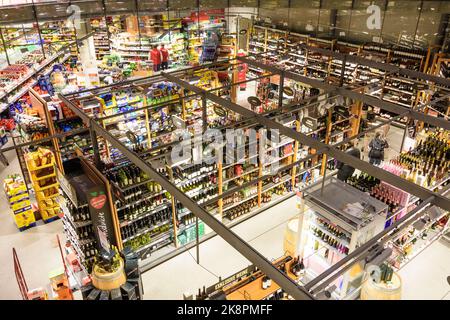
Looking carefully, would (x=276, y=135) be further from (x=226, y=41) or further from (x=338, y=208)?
(x=226, y=41)

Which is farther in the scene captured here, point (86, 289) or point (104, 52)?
point (104, 52)

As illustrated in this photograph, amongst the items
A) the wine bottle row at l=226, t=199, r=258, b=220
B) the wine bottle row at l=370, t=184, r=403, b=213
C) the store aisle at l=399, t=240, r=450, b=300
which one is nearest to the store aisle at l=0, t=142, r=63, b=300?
the wine bottle row at l=226, t=199, r=258, b=220

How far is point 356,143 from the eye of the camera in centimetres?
1087

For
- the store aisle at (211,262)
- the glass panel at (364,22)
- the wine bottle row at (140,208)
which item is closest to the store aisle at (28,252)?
the wine bottle row at (140,208)

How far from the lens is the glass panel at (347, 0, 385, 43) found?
1321cm

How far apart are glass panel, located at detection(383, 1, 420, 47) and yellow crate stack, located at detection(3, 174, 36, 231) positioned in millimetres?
12157

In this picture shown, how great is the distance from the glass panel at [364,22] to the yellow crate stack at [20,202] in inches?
476

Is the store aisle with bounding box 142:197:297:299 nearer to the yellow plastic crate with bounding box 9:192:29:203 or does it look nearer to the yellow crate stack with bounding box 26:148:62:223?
the yellow crate stack with bounding box 26:148:62:223

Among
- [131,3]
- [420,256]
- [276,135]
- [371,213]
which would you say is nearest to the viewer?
[371,213]

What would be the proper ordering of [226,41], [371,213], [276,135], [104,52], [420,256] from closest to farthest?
[371,213], [420,256], [276,135], [226,41], [104,52]

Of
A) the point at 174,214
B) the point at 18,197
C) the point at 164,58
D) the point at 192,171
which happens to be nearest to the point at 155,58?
the point at 164,58

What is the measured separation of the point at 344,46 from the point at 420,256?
8.68 metres

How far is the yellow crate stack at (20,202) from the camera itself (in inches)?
315

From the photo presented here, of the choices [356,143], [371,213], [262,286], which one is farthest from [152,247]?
[356,143]
